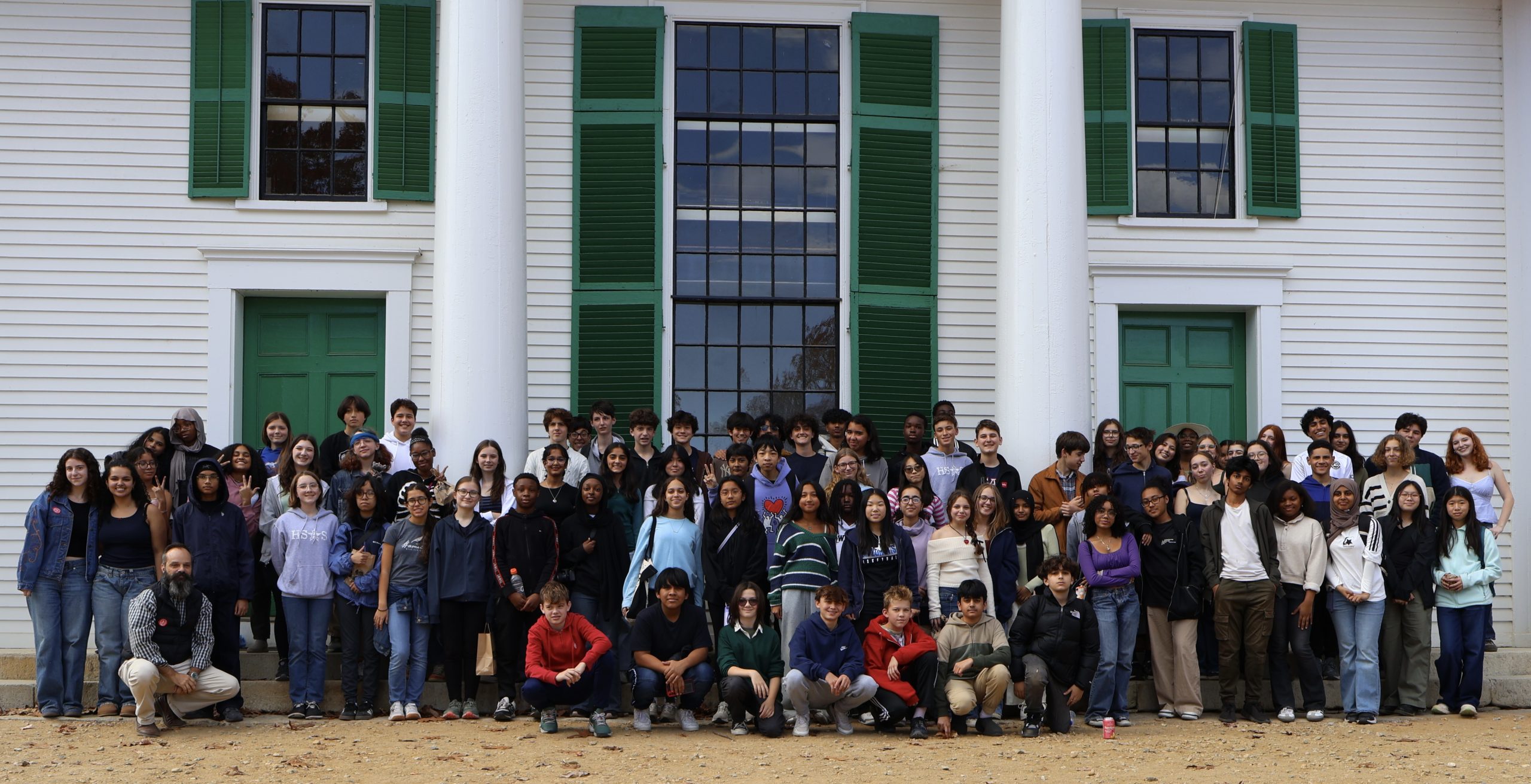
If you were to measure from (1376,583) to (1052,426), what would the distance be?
268cm

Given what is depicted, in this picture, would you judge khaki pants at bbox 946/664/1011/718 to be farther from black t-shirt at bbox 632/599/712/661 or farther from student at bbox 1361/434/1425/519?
student at bbox 1361/434/1425/519

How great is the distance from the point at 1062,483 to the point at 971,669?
211 centimetres

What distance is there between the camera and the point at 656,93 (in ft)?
46.4

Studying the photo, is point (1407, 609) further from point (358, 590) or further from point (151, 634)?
point (151, 634)

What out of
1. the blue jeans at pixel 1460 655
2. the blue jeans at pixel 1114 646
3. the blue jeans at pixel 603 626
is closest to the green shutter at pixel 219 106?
the blue jeans at pixel 603 626

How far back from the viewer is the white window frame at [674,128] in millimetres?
14156

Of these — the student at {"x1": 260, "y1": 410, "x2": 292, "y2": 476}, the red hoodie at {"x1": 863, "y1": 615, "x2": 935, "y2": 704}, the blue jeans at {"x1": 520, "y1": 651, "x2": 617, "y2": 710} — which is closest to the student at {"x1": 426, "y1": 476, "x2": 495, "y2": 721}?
the blue jeans at {"x1": 520, "y1": 651, "x2": 617, "y2": 710}

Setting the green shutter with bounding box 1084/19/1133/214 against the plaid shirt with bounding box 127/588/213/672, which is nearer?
the plaid shirt with bounding box 127/588/213/672

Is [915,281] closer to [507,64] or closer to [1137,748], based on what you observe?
[507,64]

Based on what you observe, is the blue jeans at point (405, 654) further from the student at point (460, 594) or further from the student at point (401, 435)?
the student at point (401, 435)

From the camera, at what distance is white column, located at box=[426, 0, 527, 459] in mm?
12109

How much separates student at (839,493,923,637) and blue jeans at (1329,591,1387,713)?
9.82ft

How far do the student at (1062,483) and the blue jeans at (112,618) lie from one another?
19.9ft

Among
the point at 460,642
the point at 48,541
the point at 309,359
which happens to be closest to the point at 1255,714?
the point at 460,642
